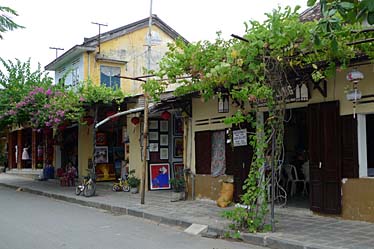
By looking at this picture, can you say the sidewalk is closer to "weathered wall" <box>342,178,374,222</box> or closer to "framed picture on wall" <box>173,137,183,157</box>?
"weathered wall" <box>342,178,374,222</box>

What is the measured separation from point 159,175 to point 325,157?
28.4 ft

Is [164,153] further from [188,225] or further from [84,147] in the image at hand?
[188,225]

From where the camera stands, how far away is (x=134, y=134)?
60.1 feet

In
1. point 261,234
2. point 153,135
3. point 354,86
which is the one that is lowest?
point 261,234

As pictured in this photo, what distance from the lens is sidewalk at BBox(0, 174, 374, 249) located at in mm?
8227

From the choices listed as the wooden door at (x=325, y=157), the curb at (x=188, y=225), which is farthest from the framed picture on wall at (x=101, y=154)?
the wooden door at (x=325, y=157)

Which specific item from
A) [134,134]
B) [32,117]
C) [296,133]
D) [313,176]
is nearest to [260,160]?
[313,176]

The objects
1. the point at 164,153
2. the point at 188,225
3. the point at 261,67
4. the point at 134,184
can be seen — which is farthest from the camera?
the point at 164,153

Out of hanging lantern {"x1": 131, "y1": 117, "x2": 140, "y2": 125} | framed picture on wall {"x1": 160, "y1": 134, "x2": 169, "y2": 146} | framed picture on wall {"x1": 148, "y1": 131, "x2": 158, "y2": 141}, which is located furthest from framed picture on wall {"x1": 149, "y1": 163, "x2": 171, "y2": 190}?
hanging lantern {"x1": 131, "y1": 117, "x2": 140, "y2": 125}

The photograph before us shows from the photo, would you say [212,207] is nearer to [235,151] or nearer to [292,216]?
[235,151]

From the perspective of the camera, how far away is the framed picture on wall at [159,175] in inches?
699

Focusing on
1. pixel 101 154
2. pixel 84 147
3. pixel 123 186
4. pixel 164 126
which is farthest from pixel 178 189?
pixel 84 147

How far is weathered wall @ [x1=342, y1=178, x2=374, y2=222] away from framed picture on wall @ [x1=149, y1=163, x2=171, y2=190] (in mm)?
9016

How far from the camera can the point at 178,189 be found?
48.5 feet
